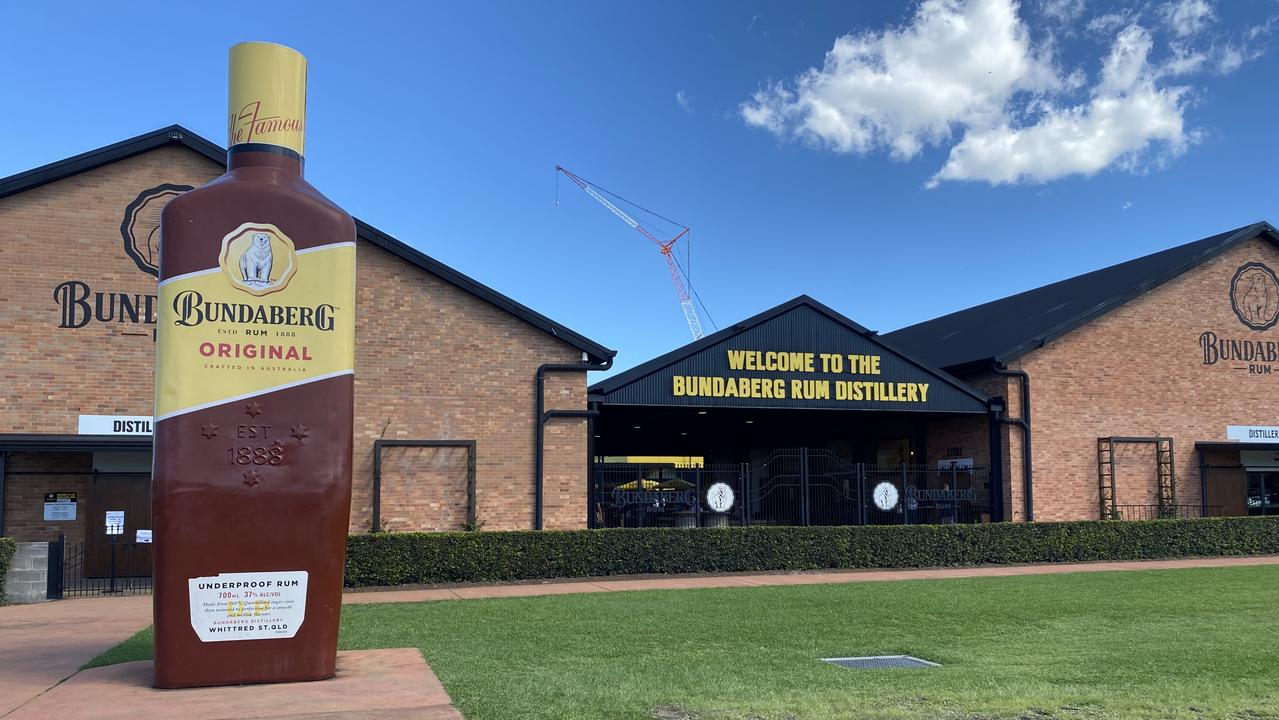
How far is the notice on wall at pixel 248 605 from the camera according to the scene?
784 cm

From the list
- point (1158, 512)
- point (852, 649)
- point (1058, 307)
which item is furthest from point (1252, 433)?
point (852, 649)

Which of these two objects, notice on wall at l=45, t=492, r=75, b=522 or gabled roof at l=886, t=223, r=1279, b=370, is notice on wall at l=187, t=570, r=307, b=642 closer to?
notice on wall at l=45, t=492, r=75, b=522

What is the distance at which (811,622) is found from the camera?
12.1m

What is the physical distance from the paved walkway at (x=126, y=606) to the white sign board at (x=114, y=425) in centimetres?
281

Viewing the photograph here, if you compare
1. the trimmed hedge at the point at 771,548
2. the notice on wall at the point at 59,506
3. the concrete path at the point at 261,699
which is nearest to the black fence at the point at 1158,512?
the trimmed hedge at the point at 771,548

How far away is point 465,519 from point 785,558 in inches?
247

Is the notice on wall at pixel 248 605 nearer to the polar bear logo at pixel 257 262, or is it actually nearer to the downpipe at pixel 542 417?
the polar bear logo at pixel 257 262

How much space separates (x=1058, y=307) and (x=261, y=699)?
24.1m

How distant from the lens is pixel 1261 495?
85.5 feet

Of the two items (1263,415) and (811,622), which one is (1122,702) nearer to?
(811,622)

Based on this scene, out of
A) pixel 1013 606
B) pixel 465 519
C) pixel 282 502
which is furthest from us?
pixel 465 519

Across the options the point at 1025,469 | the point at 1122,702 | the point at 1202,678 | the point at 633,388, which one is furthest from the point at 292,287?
the point at 1025,469

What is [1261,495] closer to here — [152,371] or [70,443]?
[152,371]

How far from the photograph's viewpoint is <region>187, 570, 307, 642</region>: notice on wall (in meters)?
7.84
